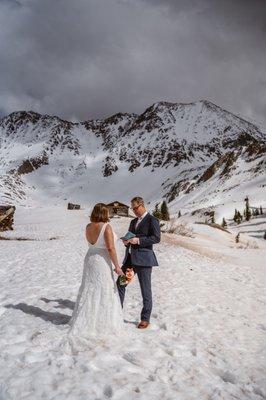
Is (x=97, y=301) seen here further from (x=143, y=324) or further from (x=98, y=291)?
(x=143, y=324)

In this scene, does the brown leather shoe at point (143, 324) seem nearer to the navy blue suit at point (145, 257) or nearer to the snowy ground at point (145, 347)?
the navy blue suit at point (145, 257)

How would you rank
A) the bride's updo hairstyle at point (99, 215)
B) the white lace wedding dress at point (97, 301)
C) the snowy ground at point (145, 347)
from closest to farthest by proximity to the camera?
the snowy ground at point (145, 347) < the white lace wedding dress at point (97, 301) < the bride's updo hairstyle at point (99, 215)

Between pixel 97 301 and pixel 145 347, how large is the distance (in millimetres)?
1227

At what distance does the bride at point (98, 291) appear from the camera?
7.59m

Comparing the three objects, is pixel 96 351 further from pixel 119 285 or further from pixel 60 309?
pixel 60 309

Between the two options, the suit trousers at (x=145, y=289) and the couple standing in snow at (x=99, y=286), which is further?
the suit trousers at (x=145, y=289)

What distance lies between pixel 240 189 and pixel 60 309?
150m

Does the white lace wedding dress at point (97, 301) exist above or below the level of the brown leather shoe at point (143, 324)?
above

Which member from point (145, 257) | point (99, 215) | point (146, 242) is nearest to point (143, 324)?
point (145, 257)

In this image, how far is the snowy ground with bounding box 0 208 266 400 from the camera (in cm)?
589

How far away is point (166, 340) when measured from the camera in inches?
316

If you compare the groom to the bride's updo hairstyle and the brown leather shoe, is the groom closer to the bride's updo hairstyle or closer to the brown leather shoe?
the brown leather shoe

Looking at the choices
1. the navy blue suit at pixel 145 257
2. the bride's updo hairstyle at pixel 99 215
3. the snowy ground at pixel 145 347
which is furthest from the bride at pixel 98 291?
the navy blue suit at pixel 145 257

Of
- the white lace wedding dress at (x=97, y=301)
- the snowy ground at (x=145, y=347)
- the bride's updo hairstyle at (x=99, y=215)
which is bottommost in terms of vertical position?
the snowy ground at (x=145, y=347)
